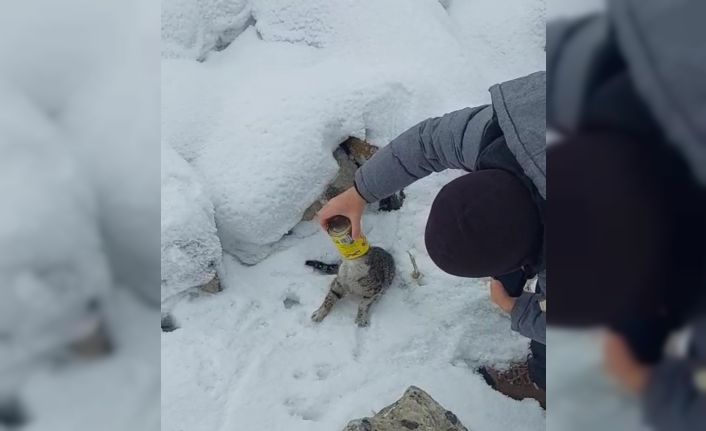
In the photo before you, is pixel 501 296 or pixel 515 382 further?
pixel 515 382

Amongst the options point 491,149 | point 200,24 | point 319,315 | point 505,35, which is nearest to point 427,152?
point 491,149

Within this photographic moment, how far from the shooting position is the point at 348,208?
4.40 feet

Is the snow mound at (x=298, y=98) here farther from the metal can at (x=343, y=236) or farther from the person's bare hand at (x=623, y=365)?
the person's bare hand at (x=623, y=365)

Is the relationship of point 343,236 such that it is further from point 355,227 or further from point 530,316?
point 530,316

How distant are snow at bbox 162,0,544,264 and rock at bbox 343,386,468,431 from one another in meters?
0.61

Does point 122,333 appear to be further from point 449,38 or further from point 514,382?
point 449,38

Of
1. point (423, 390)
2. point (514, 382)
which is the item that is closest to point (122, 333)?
point (423, 390)

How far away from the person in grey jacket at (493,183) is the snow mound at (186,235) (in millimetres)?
622

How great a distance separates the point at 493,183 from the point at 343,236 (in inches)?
22.3

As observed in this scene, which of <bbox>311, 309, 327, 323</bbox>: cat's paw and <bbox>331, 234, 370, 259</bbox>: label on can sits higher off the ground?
<bbox>331, 234, 370, 259</bbox>: label on can

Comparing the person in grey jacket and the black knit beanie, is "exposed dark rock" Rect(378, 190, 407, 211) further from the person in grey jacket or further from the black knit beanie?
the black knit beanie

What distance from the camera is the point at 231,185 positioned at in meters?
1.66

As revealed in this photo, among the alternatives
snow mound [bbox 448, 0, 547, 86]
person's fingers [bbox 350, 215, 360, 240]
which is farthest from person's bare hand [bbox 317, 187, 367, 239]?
snow mound [bbox 448, 0, 547, 86]

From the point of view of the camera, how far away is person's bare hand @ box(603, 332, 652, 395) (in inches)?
9.7
